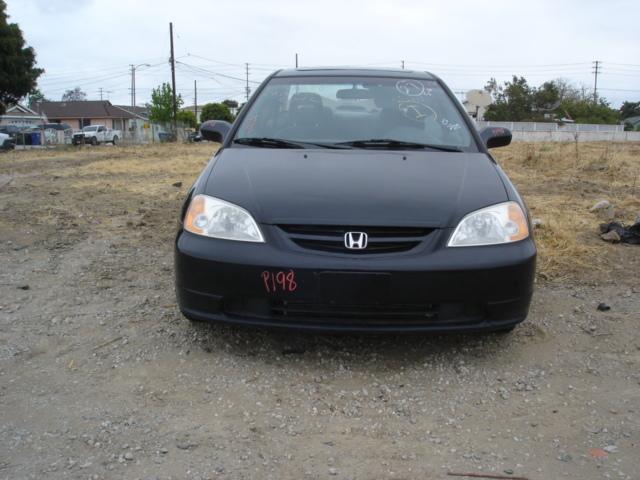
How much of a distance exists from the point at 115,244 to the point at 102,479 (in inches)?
136

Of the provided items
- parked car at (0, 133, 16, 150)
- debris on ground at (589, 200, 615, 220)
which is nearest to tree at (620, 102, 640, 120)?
parked car at (0, 133, 16, 150)

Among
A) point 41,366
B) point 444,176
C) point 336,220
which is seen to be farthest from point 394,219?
point 41,366

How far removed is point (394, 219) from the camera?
8.70ft

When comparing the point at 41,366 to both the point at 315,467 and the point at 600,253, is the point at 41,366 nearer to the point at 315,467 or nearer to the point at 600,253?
the point at 315,467

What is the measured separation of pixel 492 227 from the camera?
9.02 feet

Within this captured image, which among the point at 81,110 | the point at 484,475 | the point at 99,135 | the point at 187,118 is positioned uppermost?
the point at 81,110

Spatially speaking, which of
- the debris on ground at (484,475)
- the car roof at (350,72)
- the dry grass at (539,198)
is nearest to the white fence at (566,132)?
the dry grass at (539,198)

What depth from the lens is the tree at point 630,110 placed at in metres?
94.1

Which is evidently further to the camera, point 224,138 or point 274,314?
point 224,138

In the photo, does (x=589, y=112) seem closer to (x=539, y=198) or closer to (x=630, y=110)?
(x=630, y=110)

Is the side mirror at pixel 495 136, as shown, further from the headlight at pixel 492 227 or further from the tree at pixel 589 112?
the tree at pixel 589 112

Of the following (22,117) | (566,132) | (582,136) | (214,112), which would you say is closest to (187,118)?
(214,112)

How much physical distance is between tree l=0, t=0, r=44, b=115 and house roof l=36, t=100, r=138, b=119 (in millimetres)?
39511

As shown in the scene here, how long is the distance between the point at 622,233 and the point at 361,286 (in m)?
3.67
